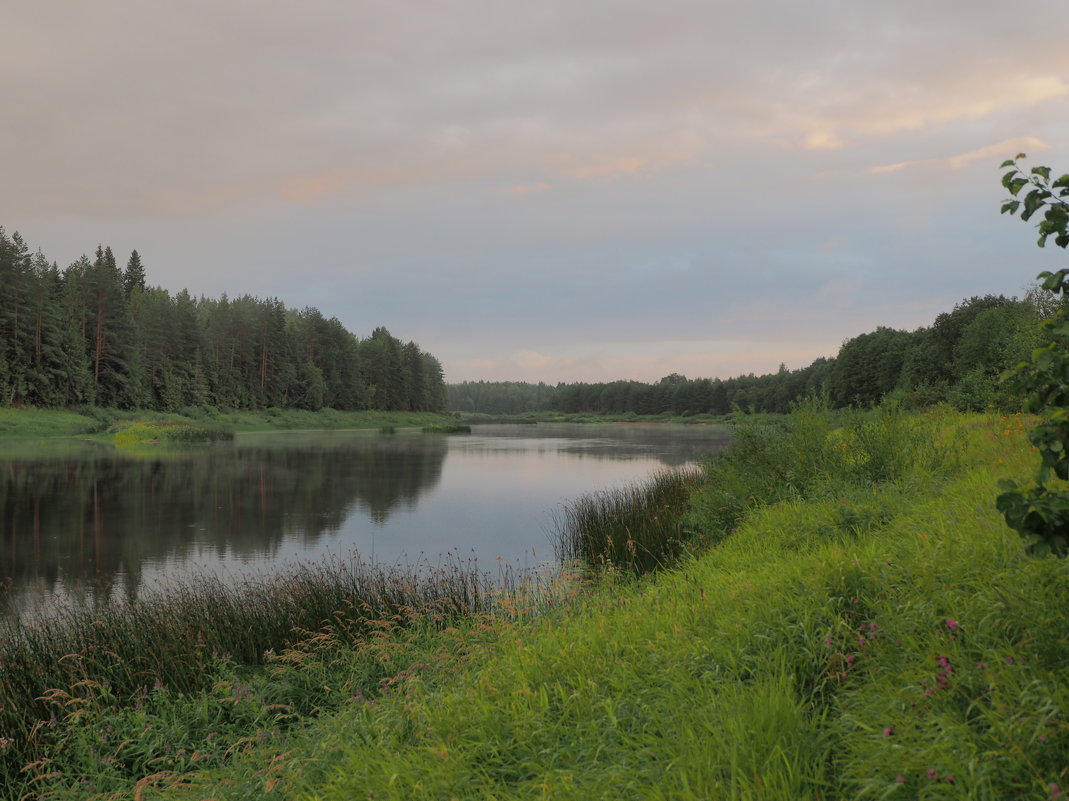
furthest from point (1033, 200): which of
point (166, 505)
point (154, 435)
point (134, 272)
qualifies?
point (134, 272)

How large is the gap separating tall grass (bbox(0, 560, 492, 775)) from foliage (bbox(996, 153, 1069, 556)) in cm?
701

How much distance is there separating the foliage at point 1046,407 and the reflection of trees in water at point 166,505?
46.1 ft

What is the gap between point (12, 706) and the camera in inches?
269

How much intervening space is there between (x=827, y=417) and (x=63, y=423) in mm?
65602

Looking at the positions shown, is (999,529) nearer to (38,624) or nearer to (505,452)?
(38,624)

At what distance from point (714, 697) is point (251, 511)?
69.0 feet

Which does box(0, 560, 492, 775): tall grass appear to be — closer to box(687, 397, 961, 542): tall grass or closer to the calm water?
the calm water

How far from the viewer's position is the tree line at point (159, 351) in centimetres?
6159

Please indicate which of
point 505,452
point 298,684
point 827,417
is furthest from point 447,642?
point 505,452

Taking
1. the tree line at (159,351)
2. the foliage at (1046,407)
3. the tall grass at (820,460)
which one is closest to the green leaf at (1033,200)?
the foliage at (1046,407)

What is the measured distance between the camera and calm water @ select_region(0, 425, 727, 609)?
1511cm

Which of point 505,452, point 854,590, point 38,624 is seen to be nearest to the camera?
point 854,590

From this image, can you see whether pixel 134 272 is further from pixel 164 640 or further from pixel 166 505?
pixel 164 640

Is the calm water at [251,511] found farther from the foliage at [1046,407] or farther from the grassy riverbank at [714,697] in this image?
the foliage at [1046,407]
